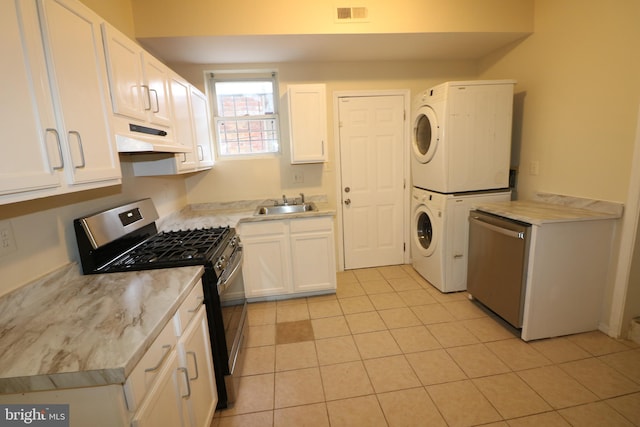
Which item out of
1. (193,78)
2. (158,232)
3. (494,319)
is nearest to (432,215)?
(494,319)

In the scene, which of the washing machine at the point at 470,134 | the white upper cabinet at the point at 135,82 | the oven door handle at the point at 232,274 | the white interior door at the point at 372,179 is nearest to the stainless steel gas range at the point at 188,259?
the oven door handle at the point at 232,274

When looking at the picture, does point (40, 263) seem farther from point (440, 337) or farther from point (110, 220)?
point (440, 337)

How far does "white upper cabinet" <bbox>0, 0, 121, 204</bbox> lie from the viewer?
938 millimetres

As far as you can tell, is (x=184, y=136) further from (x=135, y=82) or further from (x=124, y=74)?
(x=124, y=74)

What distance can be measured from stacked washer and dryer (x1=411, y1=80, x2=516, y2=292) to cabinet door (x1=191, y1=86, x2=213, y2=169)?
7.18ft

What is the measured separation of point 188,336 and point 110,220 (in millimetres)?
927

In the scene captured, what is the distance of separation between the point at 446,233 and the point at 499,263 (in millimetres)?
581

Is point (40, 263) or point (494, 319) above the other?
point (40, 263)

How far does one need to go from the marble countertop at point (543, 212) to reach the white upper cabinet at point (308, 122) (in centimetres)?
163

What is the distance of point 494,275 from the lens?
95.7 inches

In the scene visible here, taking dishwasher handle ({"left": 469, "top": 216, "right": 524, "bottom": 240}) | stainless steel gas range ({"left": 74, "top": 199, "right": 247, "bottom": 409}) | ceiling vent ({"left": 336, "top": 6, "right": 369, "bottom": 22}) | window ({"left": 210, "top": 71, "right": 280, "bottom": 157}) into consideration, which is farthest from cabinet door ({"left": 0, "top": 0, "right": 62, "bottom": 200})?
dishwasher handle ({"left": 469, "top": 216, "right": 524, "bottom": 240})

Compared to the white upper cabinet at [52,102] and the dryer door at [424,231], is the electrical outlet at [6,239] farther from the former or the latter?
the dryer door at [424,231]

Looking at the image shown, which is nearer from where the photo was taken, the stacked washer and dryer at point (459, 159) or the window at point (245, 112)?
the stacked washer and dryer at point (459, 159)

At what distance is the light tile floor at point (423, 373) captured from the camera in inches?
64.8
